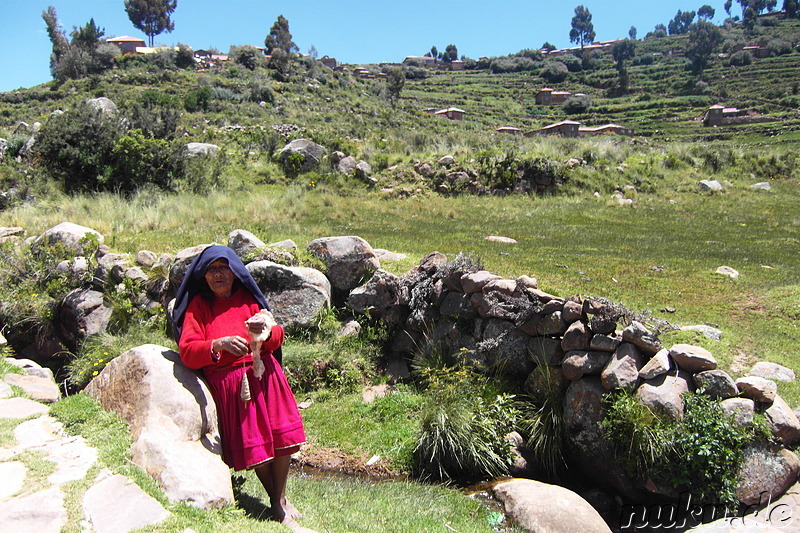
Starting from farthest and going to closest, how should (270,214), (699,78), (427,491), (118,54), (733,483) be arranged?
(699,78), (118,54), (270,214), (427,491), (733,483)

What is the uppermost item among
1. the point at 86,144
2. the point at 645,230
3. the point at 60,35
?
the point at 60,35

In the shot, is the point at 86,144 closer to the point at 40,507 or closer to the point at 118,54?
the point at 40,507

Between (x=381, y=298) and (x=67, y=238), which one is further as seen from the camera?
(x=67, y=238)

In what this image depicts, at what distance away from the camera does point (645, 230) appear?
12.8 m

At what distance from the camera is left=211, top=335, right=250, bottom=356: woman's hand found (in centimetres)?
369

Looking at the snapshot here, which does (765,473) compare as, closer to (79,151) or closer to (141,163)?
(141,163)

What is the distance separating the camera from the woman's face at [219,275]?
13.1 feet

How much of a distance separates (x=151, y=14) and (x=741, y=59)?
84.4m

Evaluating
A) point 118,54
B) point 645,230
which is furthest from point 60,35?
point 645,230

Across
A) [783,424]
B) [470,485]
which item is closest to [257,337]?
[470,485]

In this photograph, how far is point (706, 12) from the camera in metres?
128

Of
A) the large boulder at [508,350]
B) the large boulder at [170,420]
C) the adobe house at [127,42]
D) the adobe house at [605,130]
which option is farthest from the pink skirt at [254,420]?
the adobe house at [127,42]

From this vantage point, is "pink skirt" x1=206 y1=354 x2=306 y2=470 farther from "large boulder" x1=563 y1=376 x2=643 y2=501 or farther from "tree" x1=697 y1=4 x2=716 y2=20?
"tree" x1=697 y1=4 x2=716 y2=20

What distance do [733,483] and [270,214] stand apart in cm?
1144
